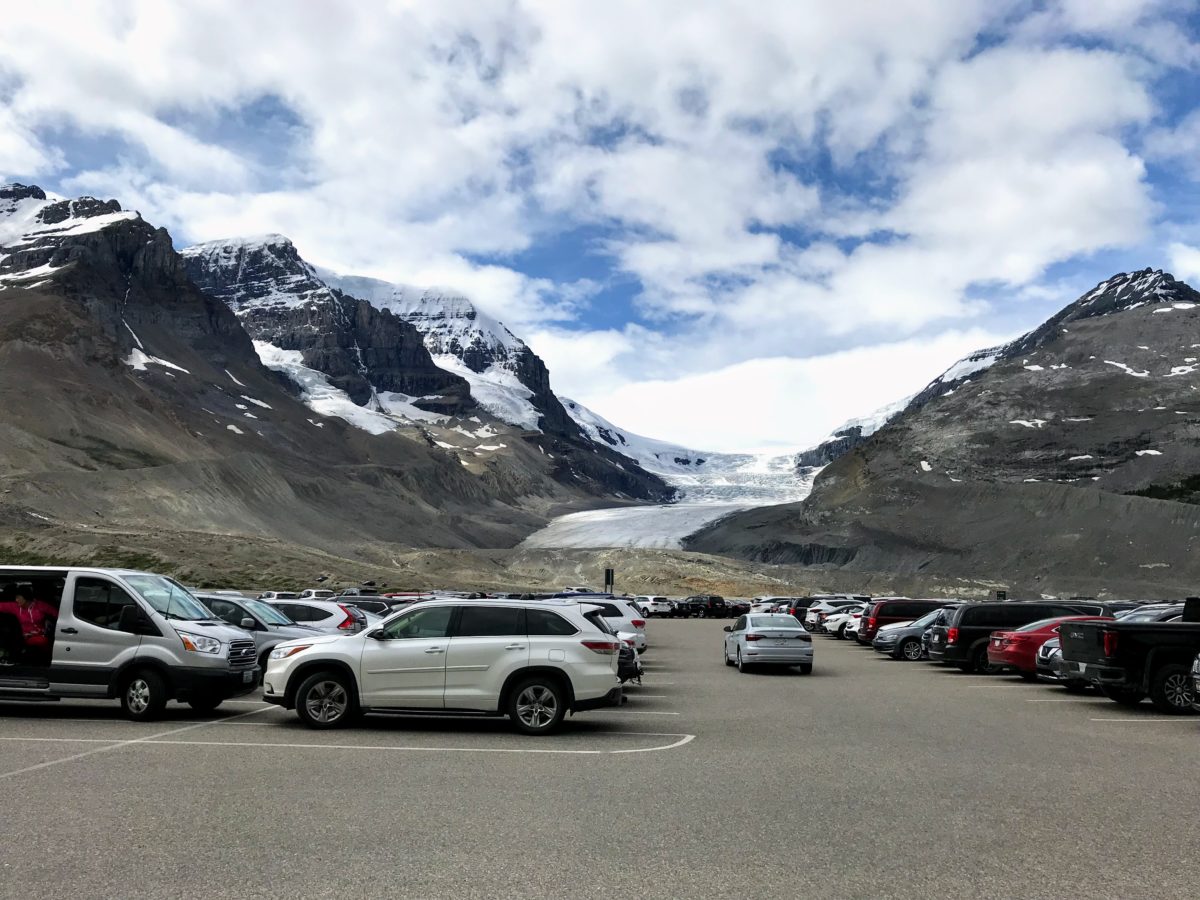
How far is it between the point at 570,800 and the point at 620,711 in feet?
23.1

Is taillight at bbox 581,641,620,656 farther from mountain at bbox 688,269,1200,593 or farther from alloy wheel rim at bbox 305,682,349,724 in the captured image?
mountain at bbox 688,269,1200,593

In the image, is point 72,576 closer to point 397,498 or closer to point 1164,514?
point 1164,514

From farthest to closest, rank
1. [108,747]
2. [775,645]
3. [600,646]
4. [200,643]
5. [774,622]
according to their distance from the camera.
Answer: [774,622]
[775,645]
[200,643]
[600,646]
[108,747]

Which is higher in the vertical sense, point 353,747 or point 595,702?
point 595,702

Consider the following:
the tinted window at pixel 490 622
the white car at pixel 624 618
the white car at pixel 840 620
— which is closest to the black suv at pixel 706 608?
the white car at pixel 840 620

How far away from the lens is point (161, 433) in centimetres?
12050

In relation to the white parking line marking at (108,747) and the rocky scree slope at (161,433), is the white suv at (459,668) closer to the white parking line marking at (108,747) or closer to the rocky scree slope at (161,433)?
the white parking line marking at (108,747)

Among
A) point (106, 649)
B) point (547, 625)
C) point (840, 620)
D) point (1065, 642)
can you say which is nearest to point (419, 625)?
point (547, 625)

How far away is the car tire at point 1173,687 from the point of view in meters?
15.8

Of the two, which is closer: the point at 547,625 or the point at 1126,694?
the point at 547,625

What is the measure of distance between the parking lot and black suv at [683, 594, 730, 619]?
52160 millimetres

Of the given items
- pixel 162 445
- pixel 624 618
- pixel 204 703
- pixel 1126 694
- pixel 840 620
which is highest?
pixel 162 445

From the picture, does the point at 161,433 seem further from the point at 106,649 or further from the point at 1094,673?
the point at 1094,673

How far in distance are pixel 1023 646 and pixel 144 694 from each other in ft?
54.6
